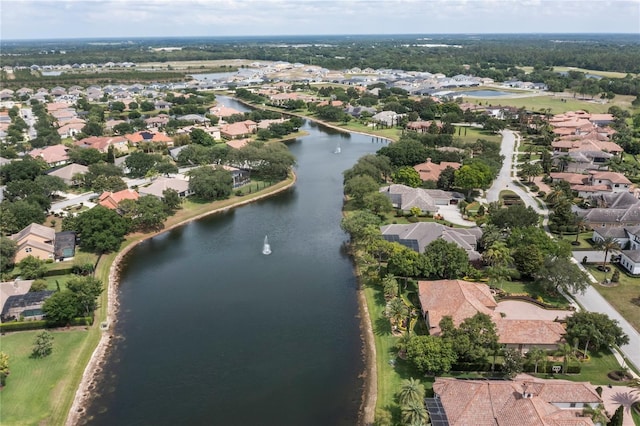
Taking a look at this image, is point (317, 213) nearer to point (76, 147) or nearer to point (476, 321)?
point (476, 321)

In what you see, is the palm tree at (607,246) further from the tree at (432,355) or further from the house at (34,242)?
the house at (34,242)

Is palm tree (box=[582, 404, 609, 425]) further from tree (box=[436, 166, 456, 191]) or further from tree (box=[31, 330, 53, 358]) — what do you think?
tree (box=[436, 166, 456, 191])

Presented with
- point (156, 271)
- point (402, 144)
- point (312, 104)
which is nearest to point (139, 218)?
point (156, 271)

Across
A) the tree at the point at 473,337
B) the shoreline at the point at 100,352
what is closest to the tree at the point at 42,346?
the shoreline at the point at 100,352

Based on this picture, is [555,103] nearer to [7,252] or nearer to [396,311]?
[396,311]

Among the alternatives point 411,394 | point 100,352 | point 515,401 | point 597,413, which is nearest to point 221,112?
point 100,352
